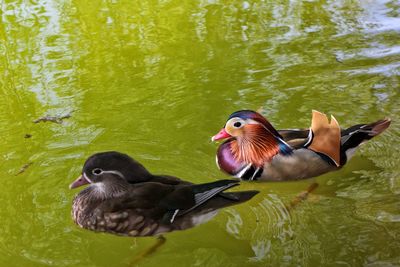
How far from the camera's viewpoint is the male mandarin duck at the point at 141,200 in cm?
403

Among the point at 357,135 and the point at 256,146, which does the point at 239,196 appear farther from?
the point at 357,135

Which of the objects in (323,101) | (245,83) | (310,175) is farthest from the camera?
(245,83)

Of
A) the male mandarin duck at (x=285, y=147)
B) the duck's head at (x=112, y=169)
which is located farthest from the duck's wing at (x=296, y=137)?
the duck's head at (x=112, y=169)

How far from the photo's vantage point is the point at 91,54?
7129 millimetres

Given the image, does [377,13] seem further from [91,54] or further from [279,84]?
[91,54]

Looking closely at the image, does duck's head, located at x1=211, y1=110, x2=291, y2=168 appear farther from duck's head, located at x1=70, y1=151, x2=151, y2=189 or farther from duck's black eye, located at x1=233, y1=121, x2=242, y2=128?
duck's head, located at x1=70, y1=151, x2=151, y2=189

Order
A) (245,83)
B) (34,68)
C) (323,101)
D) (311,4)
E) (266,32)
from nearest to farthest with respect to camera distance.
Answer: (323,101) → (245,83) → (34,68) → (266,32) → (311,4)

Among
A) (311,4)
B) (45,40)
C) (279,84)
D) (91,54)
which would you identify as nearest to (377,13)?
(311,4)

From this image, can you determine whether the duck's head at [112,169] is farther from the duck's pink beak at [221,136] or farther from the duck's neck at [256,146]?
the duck's neck at [256,146]

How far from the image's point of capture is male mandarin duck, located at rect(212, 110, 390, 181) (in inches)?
186

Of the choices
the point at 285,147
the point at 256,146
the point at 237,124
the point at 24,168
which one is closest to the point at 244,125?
the point at 237,124

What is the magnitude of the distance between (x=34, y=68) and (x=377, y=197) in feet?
13.4

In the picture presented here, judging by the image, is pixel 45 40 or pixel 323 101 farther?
pixel 45 40

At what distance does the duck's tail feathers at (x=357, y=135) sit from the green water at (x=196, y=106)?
0.16 metres
